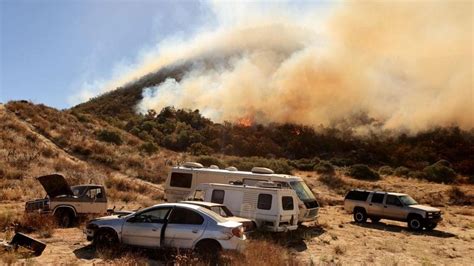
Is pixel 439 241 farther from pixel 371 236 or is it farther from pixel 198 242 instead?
pixel 198 242

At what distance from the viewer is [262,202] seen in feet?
53.6

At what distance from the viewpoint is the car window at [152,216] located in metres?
11.9

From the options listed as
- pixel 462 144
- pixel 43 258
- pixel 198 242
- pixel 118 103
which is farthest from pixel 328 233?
pixel 118 103

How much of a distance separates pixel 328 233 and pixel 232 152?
34.9 meters

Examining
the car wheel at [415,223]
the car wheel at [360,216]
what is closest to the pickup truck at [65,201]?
the car wheel at [360,216]

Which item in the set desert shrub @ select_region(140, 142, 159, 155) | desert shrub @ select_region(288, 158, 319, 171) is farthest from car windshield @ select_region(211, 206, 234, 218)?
desert shrub @ select_region(288, 158, 319, 171)

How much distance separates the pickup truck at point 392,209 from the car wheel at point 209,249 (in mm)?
14600

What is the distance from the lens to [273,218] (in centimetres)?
1595

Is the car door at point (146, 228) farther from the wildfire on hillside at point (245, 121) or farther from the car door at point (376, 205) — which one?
the wildfire on hillside at point (245, 121)

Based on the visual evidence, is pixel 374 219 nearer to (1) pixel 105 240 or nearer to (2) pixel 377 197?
(2) pixel 377 197

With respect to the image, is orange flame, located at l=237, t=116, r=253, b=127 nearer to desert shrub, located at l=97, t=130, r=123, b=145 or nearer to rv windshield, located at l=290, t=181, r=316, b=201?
desert shrub, located at l=97, t=130, r=123, b=145

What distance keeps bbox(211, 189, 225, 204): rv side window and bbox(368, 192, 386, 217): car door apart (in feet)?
34.0

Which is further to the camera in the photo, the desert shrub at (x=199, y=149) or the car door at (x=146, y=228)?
the desert shrub at (x=199, y=149)

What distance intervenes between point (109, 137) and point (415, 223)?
30211 millimetres
